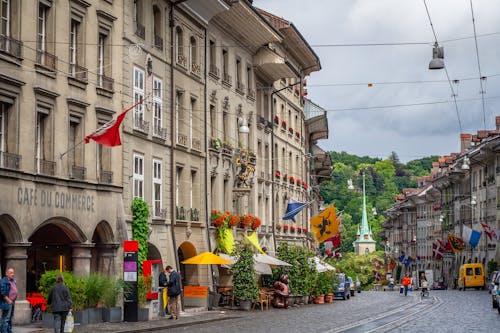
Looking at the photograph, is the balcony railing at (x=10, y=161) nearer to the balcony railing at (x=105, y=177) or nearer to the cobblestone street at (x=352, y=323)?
the balcony railing at (x=105, y=177)

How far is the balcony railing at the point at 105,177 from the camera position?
122ft

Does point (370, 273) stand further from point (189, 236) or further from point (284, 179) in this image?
point (189, 236)

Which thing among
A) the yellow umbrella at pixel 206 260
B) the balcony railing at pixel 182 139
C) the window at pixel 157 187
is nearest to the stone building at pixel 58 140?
the window at pixel 157 187

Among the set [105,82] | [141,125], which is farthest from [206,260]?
[105,82]

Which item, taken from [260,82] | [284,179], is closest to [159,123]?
[260,82]

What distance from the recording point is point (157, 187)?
141ft

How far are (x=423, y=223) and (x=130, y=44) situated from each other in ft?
392

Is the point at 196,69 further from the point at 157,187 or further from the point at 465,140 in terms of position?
the point at 465,140

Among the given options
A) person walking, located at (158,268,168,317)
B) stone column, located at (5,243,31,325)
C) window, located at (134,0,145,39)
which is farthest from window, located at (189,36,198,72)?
stone column, located at (5,243,31,325)

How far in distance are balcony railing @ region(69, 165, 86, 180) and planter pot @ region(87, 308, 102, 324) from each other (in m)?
4.57

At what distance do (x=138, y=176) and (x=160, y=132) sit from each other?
335 centimetres

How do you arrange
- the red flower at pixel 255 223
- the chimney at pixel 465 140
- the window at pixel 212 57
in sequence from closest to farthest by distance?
the window at pixel 212 57, the red flower at pixel 255 223, the chimney at pixel 465 140

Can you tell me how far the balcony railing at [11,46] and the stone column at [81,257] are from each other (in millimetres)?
7402

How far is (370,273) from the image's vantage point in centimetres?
18788
